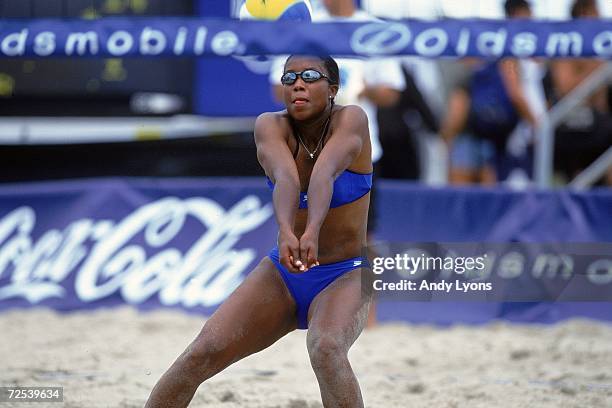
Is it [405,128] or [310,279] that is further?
[405,128]

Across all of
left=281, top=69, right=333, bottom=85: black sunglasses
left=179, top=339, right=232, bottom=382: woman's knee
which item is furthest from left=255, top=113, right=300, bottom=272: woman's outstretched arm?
left=179, top=339, right=232, bottom=382: woman's knee

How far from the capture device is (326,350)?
4090mm

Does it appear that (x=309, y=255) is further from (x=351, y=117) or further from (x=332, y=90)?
(x=332, y=90)

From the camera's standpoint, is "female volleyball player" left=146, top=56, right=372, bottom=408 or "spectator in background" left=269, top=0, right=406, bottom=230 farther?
"spectator in background" left=269, top=0, right=406, bottom=230

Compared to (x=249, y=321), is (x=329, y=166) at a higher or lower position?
higher

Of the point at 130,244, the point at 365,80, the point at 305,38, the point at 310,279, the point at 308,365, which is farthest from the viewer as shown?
the point at 365,80

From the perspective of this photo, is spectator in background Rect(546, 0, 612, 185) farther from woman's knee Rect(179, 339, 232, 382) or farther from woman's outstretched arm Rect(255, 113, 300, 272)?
woman's knee Rect(179, 339, 232, 382)

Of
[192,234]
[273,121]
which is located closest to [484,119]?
[192,234]

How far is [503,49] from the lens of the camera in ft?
20.2

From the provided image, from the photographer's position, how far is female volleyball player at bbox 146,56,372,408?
162 inches

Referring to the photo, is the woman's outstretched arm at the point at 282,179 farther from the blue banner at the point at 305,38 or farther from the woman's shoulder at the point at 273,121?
the blue banner at the point at 305,38

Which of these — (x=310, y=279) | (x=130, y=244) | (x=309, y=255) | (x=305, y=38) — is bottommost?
(x=130, y=244)

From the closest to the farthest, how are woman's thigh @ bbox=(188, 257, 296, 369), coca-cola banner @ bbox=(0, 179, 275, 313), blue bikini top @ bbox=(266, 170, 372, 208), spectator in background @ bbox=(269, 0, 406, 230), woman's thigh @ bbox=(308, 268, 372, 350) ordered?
woman's thigh @ bbox=(308, 268, 372, 350), woman's thigh @ bbox=(188, 257, 296, 369), blue bikini top @ bbox=(266, 170, 372, 208), spectator in background @ bbox=(269, 0, 406, 230), coca-cola banner @ bbox=(0, 179, 275, 313)

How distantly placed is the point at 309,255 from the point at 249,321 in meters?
0.49
